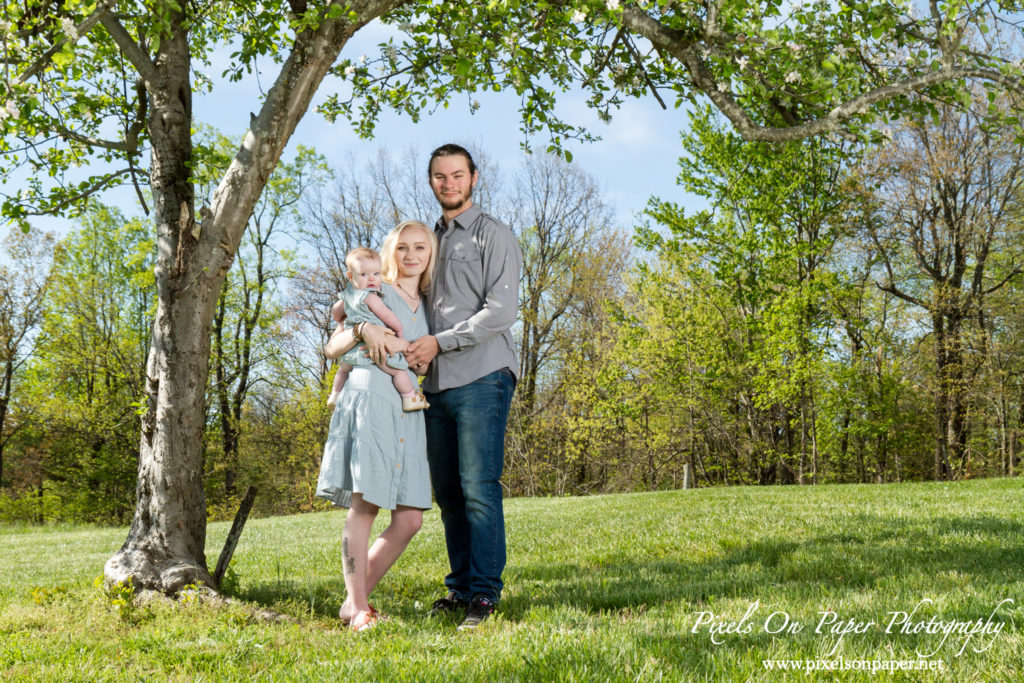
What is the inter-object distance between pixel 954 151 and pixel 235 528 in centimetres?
2266

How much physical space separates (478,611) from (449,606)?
49 cm

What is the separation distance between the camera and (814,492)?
1278 centimetres

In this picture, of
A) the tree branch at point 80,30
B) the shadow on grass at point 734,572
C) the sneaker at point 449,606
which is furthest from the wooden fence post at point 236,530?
the tree branch at point 80,30

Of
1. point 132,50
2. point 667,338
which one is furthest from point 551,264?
point 132,50

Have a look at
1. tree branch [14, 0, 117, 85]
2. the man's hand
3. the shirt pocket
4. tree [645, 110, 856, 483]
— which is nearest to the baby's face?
the man's hand

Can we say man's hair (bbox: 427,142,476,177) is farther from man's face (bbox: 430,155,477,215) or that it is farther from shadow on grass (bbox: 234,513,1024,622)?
shadow on grass (bbox: 234,513,1024,622)

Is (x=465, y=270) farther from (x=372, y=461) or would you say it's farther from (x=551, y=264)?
(x=551, y=264)

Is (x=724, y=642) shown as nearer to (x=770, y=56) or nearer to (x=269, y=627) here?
(x=269, y=627)

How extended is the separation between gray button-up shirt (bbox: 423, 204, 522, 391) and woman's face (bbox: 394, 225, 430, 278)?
0.19 meters

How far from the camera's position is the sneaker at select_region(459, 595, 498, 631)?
375cm

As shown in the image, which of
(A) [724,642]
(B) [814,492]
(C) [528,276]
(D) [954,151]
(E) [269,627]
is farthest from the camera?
(C) [528,276]

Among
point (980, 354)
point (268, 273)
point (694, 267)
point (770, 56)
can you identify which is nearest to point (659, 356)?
point (694, 267)

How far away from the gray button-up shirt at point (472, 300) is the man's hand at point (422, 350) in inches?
1.4

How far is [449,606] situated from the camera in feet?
14.0
